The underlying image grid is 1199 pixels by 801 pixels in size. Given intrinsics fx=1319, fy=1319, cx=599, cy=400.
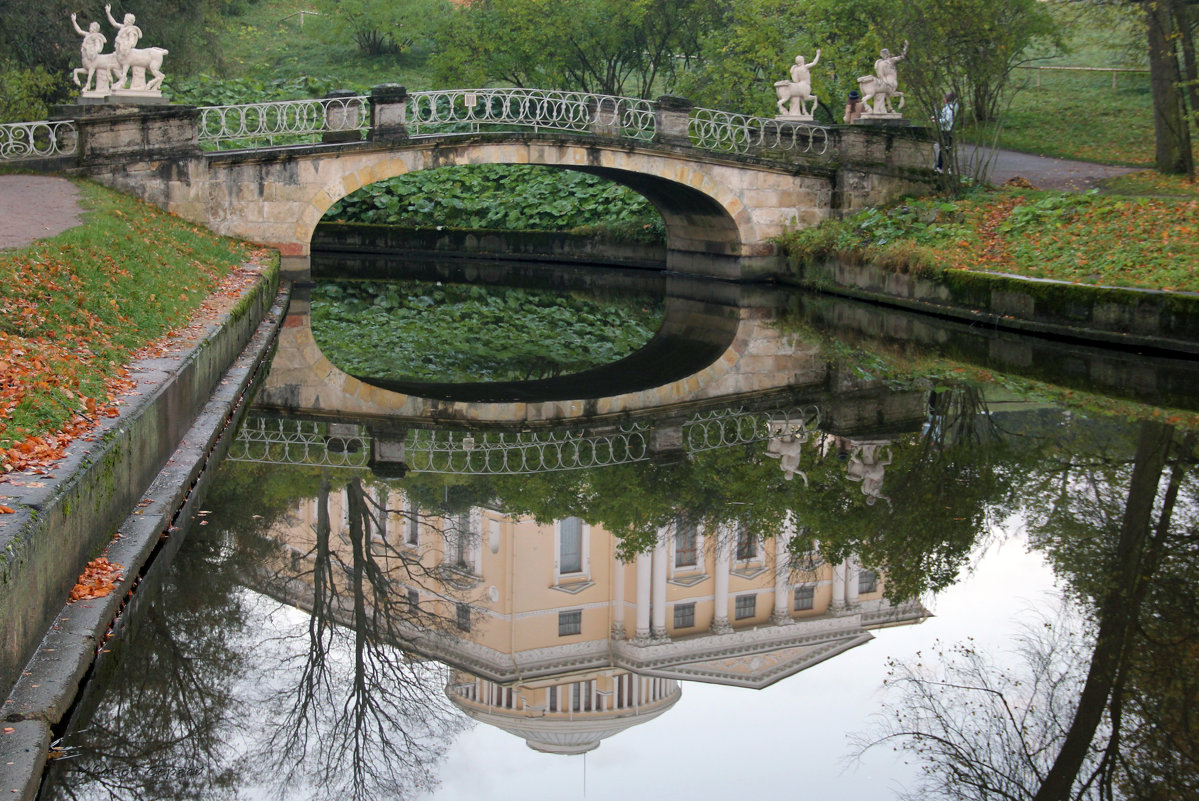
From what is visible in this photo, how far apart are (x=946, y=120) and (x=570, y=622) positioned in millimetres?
19436

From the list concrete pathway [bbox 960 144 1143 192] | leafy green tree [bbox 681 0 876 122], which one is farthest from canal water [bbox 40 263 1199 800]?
leafy green tree [bbox 681 0 876 122]

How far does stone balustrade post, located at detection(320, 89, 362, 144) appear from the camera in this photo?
22.4 metres

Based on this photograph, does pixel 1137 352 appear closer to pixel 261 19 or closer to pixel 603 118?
pixel 603 118

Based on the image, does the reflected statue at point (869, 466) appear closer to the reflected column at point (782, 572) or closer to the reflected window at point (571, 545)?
the reflected column at point (782, 572)

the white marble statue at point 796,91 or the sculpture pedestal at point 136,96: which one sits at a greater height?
the white marble statue at point 796,91

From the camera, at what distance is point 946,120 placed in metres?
23.8

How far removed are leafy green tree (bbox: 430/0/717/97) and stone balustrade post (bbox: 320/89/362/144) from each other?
9.36 meters

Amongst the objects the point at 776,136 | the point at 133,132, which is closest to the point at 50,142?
the point at 133,132

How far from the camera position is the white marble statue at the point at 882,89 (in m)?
23.2

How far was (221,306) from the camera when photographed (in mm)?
12812

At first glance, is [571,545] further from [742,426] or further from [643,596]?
[742,426]

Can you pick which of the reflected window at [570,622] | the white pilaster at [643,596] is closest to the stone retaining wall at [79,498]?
the reflected window at [570,622]

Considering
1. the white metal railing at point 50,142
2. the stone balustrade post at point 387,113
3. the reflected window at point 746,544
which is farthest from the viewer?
the stone balustrade post at point 387,113

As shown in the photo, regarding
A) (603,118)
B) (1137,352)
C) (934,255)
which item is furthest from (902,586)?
(603,118)
